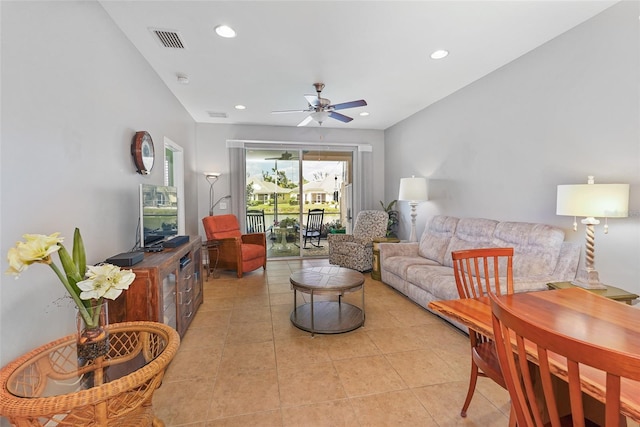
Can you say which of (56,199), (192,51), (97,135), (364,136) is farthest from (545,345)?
(364,136)

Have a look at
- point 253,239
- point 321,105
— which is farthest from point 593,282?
point 253,239

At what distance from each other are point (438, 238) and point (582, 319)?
2.84 metres

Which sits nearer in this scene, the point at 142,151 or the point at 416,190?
the point at 142,151

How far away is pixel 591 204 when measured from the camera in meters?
2.03

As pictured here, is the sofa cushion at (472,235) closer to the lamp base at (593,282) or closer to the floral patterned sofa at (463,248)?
the floral patterned sofa at (463,248)

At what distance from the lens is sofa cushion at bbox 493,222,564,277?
8.51 ft

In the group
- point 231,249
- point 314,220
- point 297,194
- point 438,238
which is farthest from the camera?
point 314,220

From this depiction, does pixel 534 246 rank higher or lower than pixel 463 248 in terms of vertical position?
higher

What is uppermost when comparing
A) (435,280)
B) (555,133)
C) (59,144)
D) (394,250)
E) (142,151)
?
(555,133)

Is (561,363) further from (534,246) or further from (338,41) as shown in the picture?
(338,41)

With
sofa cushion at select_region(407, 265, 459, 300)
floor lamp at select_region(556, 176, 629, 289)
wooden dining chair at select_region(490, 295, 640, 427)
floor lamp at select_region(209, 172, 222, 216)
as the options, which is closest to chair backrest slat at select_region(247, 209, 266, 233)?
floor lamp at select_region(209, 172, 222, 216)

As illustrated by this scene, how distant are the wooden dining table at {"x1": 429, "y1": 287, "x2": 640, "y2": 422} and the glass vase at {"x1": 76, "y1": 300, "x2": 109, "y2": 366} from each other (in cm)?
160

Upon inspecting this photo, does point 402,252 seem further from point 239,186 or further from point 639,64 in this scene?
point 239,186

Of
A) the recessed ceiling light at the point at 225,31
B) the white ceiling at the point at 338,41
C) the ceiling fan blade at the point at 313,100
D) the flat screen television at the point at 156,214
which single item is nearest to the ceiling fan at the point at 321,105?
the ceiling fan blade at the point at 313,100
